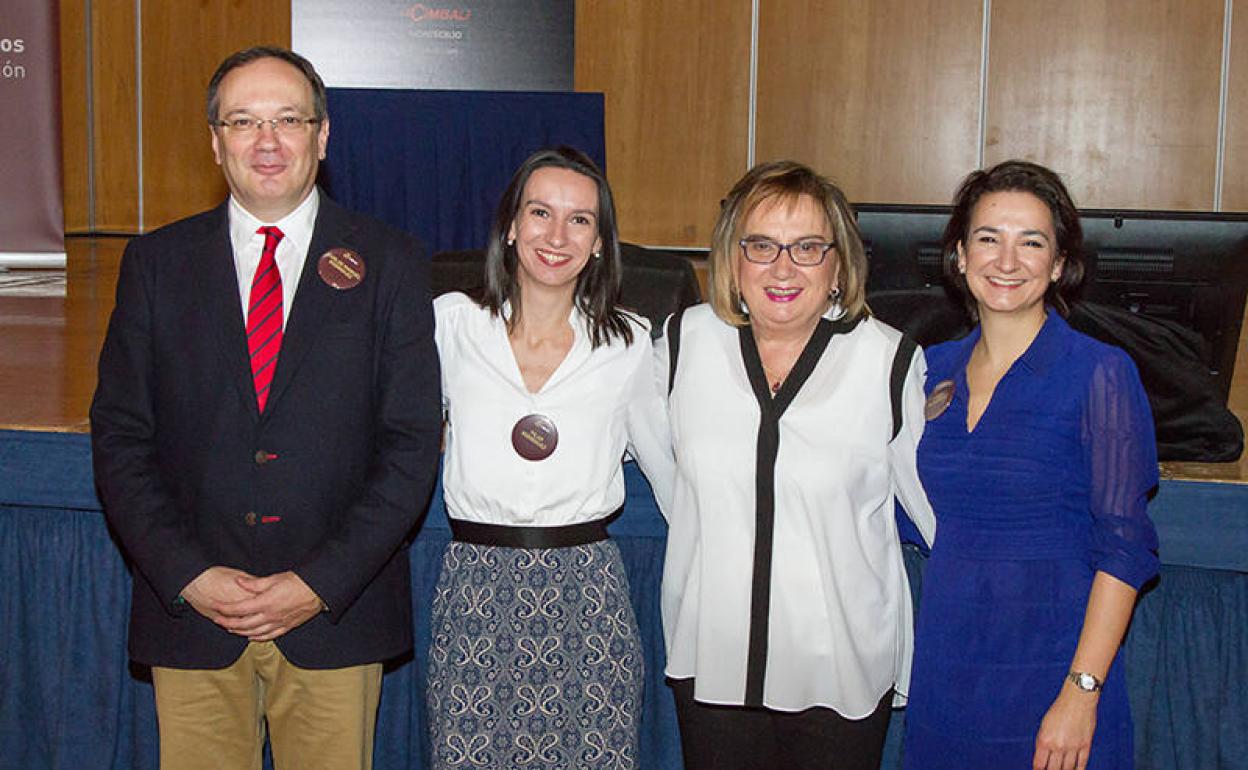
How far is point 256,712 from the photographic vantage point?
217 centimetres

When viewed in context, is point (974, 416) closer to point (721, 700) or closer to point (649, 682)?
point (721, 700)

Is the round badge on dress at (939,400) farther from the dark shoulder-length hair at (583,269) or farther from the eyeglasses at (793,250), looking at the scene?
the dark shoulder-length hair at (583,269)

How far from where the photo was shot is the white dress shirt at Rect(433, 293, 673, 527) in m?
2.18

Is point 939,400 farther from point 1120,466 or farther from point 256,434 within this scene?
point 256,434

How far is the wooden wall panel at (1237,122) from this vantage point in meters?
7.09

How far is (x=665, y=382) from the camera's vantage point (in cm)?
221

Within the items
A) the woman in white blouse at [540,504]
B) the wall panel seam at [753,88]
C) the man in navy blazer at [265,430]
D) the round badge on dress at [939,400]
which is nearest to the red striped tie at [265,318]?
the man in navy blazer at [265,430]

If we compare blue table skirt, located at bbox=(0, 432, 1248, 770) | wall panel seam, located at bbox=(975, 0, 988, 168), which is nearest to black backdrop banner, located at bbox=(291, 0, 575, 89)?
wall panel seam, located at bbox=(975, 0, 988, 168)

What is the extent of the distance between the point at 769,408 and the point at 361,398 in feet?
2.18

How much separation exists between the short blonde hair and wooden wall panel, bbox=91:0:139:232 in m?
7.57

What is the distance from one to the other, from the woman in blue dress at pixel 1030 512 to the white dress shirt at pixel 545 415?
0.51m

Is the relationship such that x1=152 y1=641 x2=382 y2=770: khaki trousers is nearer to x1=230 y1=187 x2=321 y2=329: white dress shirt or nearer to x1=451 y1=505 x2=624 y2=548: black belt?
x1=451 y1=505 x2=624 y2=548: black belt

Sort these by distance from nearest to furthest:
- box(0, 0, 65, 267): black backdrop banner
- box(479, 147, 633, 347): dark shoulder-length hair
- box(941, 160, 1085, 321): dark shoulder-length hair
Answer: box(941, 160, 1085, 321): dark shoulder-length hair
box(479, 147, 633, 347): dark shoulder-length hair
box(0, 0, 65, 267): black backdrop banner

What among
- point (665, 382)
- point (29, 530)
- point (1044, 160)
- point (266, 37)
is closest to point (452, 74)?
point (266, 37)
